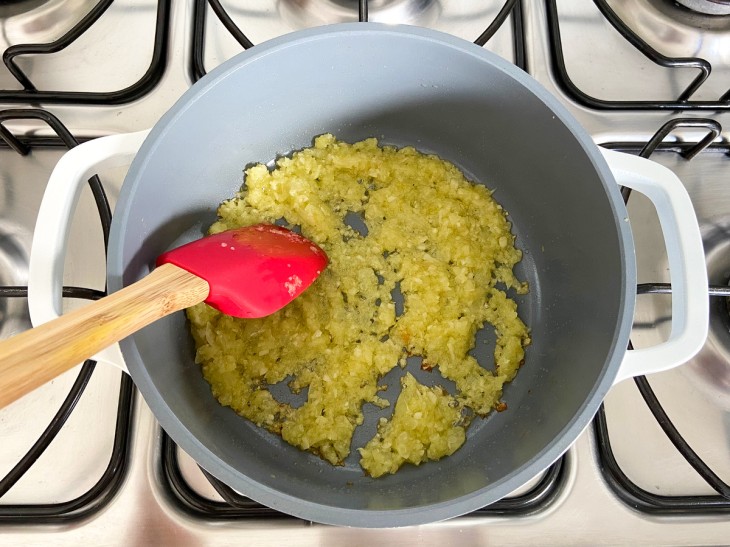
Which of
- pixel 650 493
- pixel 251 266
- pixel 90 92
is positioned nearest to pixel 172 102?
pixel 90 92

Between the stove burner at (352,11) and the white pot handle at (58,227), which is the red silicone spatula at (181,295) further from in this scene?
the stove burner at (352,11)

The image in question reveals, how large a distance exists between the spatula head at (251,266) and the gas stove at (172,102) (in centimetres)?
19

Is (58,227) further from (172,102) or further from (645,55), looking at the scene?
(645,55)

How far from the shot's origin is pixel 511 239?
45.4 inches

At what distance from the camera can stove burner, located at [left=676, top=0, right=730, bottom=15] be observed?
3.72 ft

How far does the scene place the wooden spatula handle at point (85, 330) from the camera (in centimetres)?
58

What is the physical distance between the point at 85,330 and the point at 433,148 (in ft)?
2.52

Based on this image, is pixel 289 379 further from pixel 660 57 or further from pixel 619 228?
pixel 660 57

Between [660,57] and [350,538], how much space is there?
95 centimetres

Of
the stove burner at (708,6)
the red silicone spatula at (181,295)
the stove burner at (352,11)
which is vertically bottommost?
the red silicone spatula at (181,295)

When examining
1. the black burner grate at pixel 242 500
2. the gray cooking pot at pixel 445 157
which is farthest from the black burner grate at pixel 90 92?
the black burner grate at pixel 242 500

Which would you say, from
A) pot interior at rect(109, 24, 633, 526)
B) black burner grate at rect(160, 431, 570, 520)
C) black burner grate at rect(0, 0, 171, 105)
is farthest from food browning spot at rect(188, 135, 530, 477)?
black burner grate at rect(0, 0, 171, 105)

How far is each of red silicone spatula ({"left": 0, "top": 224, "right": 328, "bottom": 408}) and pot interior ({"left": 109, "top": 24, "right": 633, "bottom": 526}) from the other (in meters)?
0.06

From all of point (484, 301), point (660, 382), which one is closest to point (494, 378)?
point (484, 301)
